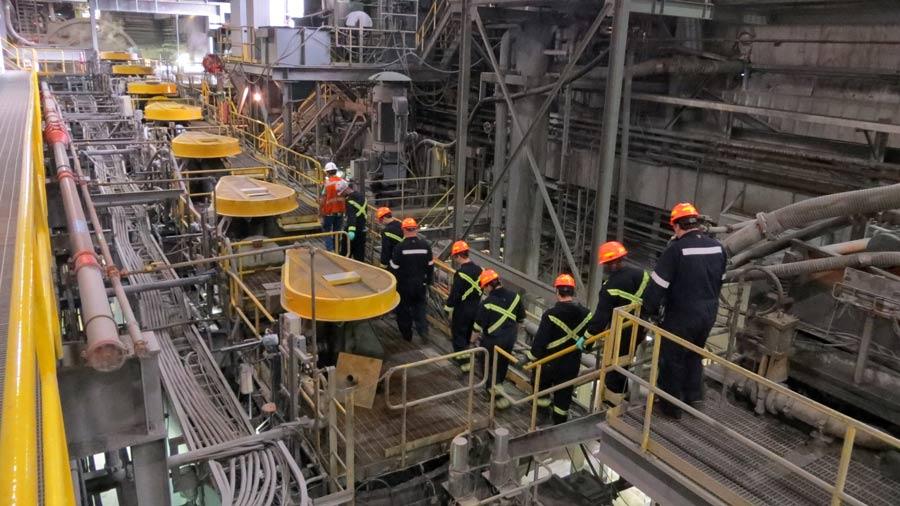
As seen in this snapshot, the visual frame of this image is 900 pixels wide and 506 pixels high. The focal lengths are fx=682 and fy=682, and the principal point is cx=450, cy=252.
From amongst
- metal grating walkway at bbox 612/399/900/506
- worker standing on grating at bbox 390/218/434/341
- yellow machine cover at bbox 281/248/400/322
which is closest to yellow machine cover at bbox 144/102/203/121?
yellow machine cover at bbox 281/248/400/322

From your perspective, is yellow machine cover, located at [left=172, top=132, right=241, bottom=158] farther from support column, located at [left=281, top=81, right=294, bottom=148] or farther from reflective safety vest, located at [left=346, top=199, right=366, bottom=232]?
support column, located at [left=281, top=81, right=294, bottom=148]

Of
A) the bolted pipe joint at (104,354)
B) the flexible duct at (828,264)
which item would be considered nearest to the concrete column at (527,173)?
the flexible duct at (828,264)

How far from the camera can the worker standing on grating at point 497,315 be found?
709cm

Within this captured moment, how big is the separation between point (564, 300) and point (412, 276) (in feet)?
7.68

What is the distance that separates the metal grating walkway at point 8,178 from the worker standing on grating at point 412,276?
4.05 meters

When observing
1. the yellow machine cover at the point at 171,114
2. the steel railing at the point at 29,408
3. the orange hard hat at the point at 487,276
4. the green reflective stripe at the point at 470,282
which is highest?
the steel railing at the point at 29,408

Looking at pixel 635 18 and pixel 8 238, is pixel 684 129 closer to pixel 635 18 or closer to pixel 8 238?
pixel 635 18

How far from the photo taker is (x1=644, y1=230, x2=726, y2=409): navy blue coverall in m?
4.98

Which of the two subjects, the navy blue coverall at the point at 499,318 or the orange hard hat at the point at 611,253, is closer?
the orange hard hat at the point at 611,253

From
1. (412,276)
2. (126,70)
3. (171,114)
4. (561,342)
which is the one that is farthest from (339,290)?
(126,70)

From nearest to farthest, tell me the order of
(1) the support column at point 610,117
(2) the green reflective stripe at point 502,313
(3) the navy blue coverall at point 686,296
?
1. (3) the navy blue coverall at point 686,296
2. (2) the green reflective stripe at point 502,313
3. (1) the support column at point 610,117

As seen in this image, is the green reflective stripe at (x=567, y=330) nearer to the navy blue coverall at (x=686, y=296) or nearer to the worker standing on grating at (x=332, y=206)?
the navy blue coverall at (x=686, y=296)

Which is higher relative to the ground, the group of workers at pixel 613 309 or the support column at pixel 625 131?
the support column at pixel 625 131

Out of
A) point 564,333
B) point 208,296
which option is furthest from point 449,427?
point 208,296
